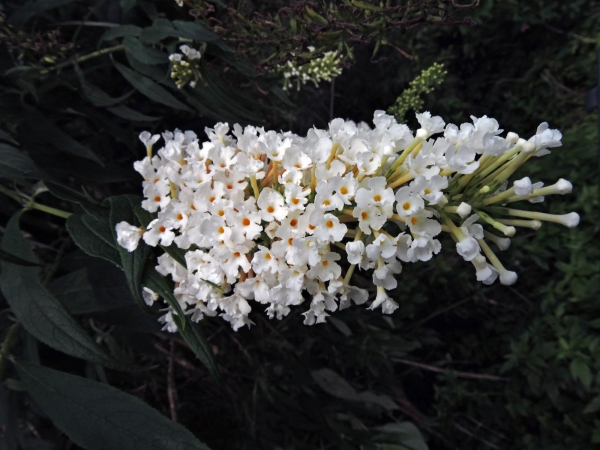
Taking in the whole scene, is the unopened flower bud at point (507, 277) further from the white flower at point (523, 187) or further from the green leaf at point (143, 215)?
the green leaf at point (143, 215)

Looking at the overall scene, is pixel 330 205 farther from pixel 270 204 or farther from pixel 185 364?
pixel 185 364

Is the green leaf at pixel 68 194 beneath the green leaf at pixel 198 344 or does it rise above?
above

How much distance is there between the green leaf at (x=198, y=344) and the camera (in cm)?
61

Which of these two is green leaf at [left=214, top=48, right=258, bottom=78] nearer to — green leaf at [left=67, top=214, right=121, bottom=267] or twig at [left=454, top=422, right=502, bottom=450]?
green leaf at [left=67, top=214, right=121, bottom=267]

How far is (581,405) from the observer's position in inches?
63.8

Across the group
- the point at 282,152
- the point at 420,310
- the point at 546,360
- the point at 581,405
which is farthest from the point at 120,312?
the point at 581,405

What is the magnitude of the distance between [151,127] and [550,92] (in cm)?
183

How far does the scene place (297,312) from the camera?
1265 mm

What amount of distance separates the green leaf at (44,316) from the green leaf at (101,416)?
56mm

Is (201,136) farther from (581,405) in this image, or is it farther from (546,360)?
(581,405)

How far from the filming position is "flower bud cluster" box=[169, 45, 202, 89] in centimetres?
91

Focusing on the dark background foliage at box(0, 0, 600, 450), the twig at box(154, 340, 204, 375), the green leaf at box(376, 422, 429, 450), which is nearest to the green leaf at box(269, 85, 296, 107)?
the dark background foliage at box(0, 0, 600, 450)

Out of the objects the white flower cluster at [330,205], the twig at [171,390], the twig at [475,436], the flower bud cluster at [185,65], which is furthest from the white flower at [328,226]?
the twig at [475,436]

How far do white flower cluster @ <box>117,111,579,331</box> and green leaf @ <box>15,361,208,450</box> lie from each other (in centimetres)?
18
